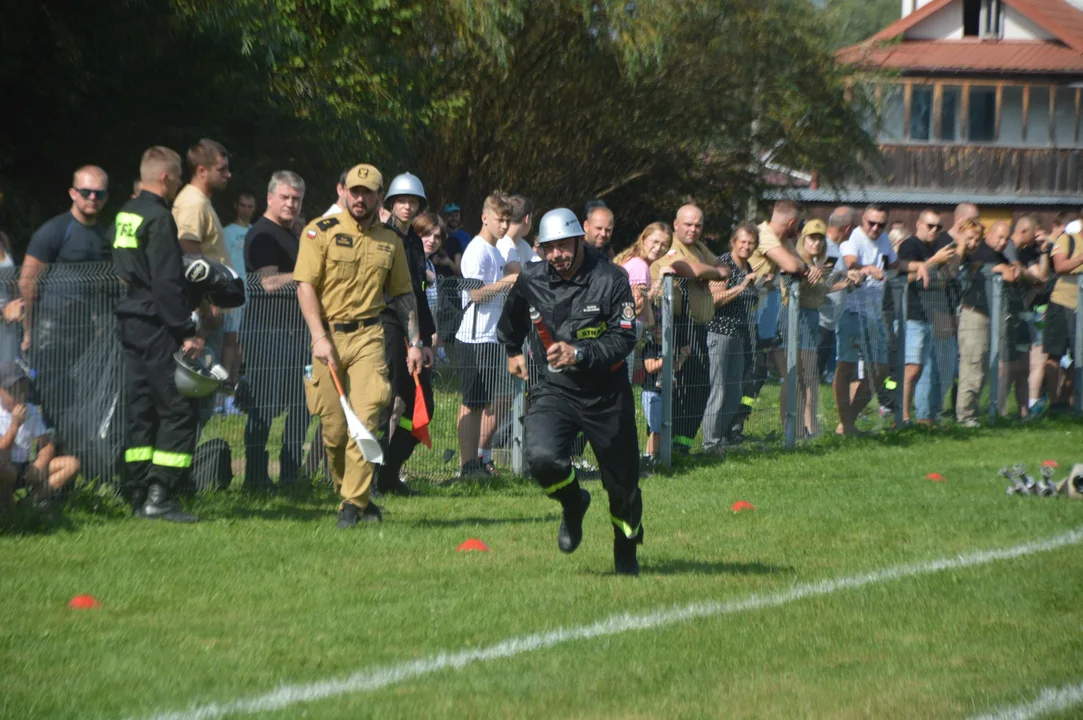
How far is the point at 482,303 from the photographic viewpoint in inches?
467

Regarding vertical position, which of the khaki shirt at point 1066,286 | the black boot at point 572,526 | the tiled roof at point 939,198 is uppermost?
the tiled roof at point 939,198

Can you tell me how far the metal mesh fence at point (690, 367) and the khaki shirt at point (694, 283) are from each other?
0.10ft

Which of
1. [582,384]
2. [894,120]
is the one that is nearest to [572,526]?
[582,384]

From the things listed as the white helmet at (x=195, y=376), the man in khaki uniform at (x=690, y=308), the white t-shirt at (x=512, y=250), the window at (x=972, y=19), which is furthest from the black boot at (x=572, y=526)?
the window at (x=972, y=19)

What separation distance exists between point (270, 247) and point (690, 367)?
412 cm

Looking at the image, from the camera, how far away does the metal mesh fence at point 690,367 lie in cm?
956

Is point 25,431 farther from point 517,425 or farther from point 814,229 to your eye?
point 814,229

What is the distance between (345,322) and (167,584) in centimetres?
225

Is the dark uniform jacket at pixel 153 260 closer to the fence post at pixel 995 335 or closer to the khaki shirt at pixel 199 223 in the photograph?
the khaki shirt at pixel 199 223

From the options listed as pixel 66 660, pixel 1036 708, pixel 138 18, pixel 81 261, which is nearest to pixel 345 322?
pixel 81 261

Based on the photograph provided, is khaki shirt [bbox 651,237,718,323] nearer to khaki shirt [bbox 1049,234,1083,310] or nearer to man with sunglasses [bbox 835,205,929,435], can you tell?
man with sunglasses [bbox 835,205,929,435]

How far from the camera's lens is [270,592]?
7465 mm

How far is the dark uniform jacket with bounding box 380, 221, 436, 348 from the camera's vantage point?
32.9 feet

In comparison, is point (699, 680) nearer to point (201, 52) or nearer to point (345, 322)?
point (345, 322)
